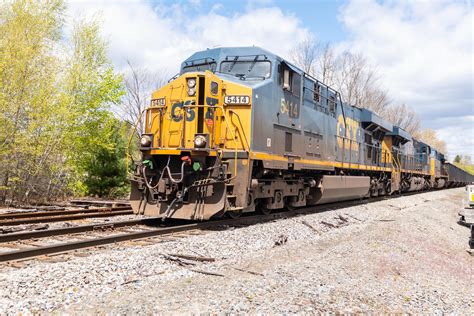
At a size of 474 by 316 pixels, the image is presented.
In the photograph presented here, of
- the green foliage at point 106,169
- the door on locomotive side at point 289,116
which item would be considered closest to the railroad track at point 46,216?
the door on locomotive side at point 289,116

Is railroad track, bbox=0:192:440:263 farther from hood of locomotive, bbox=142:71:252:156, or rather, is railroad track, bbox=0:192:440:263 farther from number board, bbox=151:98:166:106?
number board, bbox=151:98:166:106

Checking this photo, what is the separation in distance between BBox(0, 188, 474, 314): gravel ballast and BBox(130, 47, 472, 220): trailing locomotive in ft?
3.33

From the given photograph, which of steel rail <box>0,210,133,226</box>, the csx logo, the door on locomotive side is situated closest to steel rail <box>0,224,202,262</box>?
the csx logo

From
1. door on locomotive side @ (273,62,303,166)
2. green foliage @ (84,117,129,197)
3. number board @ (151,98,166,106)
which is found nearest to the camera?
number board @ (151,98,166,106)

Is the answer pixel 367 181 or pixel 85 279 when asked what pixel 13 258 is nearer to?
pixel 85 279

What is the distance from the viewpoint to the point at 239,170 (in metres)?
7.42

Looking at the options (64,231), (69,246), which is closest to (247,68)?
(64,231)

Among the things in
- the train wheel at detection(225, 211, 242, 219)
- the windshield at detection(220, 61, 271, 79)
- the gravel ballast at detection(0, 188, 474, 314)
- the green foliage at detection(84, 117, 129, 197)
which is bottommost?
the gravel ballast at detection(0, 188, 474, 314)

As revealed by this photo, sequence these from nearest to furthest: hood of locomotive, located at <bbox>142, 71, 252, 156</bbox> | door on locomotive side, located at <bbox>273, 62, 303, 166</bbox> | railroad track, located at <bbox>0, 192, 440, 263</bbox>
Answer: railroad track, located at <bbox>0, 192, 440, 263</bbox> → hood of locomotive, located at <bbox>142, 71, 252, 156</bbox> → door on locomotive side, located at <bbox>273, 62, 303, 166</bbox>

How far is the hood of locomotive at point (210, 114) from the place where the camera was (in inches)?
302

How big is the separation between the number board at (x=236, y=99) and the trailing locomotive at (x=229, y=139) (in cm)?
2

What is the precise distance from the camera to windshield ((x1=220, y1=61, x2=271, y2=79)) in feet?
27.6

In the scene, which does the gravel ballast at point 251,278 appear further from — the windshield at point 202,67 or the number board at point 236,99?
the windshield at point 202,67

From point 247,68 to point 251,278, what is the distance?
5284mm
